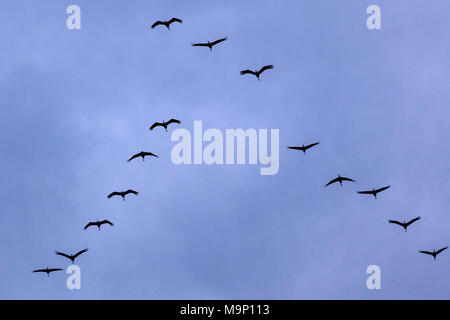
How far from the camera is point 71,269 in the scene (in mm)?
166250
